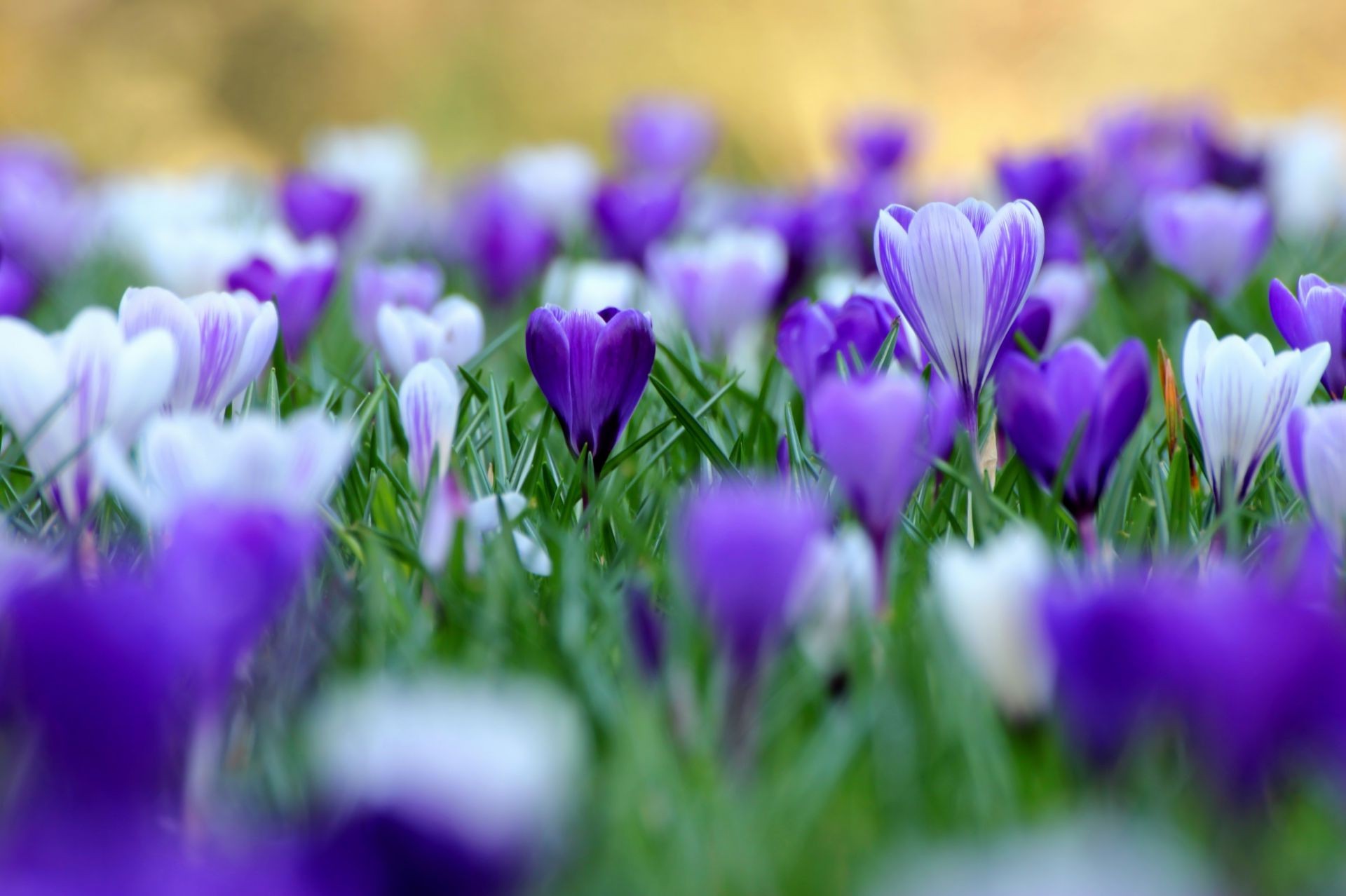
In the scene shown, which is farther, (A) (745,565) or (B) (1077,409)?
(B) (1077,409)

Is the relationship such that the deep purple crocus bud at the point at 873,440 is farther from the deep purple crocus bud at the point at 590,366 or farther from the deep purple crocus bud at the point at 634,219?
the deep purple crocus bud at the point at 634,219

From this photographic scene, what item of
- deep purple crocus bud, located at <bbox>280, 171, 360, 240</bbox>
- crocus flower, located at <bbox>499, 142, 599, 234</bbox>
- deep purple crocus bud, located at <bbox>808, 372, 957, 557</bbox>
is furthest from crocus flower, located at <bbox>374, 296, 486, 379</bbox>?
crocus flower, located at <bbox>499, 142, 599, 234</bbox>

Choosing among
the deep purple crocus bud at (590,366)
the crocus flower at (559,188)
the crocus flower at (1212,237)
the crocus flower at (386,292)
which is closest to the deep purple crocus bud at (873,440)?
the deep purple crocus bud at (590,366)

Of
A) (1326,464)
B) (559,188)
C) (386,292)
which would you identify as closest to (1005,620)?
(1326,464)

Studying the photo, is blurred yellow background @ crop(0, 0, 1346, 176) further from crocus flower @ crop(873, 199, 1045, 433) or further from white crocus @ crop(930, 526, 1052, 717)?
white crocus @ crop(930, 526, 1052, 717)

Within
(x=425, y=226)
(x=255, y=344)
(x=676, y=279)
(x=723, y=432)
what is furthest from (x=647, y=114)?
(x=255, y=344)

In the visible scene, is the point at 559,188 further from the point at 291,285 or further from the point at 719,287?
the point at 291,285

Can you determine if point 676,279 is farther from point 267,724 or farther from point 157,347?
point 267,724
